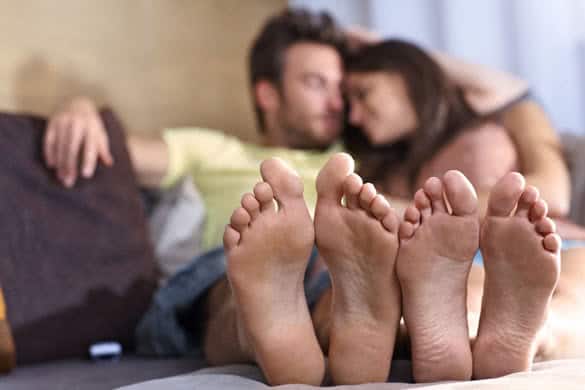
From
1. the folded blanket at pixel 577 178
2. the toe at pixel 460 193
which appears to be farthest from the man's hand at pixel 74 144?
the folded blanket at pixel 577 178

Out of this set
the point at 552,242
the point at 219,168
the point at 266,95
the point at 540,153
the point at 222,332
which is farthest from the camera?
the point at 266,95

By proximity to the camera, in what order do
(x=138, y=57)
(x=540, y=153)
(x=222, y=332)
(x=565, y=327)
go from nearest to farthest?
(x=565, y=327) < (x=222, y=332) < (x=540, y=153) < (x=138, y=57)

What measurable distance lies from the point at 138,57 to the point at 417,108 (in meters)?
0.81

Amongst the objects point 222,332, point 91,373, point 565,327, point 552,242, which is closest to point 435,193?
point 552,242

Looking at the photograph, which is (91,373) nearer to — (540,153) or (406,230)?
(406,230)

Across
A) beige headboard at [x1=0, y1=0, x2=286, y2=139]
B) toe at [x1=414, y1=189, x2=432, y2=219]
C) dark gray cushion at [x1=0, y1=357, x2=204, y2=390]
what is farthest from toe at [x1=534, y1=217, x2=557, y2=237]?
beige headboard at [x1=0, y1=0, x2=286, y2=139]

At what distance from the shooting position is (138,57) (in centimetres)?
206

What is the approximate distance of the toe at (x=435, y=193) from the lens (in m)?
0.78

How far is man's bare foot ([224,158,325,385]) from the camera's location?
2.63 ft

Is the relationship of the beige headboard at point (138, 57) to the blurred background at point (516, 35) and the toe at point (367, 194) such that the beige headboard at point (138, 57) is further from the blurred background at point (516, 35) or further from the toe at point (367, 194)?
the toe at point (367, 194)

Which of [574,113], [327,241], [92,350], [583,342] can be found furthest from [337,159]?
[574,113]

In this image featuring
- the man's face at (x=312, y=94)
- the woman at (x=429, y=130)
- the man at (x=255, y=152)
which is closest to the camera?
the man at (x=255, y=152)

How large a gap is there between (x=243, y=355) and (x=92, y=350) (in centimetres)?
37

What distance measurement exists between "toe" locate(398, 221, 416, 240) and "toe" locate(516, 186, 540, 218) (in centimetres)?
10
